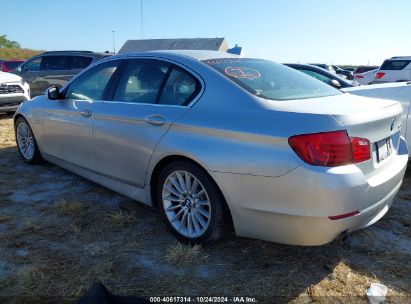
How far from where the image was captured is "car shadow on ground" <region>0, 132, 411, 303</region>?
8.52 ft

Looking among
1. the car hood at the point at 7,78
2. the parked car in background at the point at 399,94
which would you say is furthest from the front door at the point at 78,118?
the car hood at the point at 7,78

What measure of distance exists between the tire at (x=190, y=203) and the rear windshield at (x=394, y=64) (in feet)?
46.2

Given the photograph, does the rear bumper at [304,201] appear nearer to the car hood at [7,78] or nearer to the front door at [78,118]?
the front door at [78,118]

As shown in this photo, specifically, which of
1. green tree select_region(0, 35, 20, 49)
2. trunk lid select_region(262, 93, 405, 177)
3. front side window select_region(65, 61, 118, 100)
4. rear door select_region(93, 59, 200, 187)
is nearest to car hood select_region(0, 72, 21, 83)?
front side window select_region(65, 61, 118, 100)

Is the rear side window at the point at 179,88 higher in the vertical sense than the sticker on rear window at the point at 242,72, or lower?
lower

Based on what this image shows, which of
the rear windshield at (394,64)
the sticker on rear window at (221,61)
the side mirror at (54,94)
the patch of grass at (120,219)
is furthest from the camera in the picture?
the rear windshield at (394,64)

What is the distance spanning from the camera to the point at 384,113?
278cm

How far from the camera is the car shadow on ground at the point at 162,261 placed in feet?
8.52

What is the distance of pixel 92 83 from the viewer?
4156 mm

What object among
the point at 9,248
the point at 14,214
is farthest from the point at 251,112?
the point at 14,214

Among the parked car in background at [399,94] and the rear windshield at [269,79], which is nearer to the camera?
the rear windshield at [269,79]

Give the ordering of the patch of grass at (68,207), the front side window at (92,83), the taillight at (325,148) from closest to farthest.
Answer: the taillight at (325,148) → the patch of grass at (68,207) → the front side window at (92,83)

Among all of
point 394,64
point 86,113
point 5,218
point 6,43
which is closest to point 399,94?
point 86,113

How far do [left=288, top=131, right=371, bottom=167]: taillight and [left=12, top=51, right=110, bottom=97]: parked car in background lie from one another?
32.0ft
